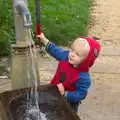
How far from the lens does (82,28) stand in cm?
654

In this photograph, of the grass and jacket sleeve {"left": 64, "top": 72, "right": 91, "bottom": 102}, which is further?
the grass

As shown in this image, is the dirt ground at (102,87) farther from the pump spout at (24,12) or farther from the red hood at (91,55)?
the pump spout at (24,12)

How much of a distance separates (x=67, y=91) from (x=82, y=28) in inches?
149

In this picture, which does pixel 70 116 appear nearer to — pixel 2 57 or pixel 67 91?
pixel 67 91

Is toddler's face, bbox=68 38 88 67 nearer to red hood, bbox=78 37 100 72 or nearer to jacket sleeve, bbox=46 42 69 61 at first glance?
red hood, bbox=78 37 100 72

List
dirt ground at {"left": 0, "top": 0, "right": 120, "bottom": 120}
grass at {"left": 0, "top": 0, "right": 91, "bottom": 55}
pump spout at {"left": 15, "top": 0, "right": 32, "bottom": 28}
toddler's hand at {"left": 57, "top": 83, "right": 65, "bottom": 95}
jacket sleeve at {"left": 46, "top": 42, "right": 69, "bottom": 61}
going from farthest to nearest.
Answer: grass at {"left": 0, "top": 0, "right": 91, "bottom": 55} → dirt ground at {"left": 0, "top": 0, "right": 120, "bottom": 120} → jacket sleeve at {"left": 46, "top": 42, "right": 69, "bottom": 61} → toddler's hand at {"left": 57, "top": 83, "right": 65, "bottom": 95} → pump spout at {"left": 15, "top": 0, "right": 32, "bottom": 28}

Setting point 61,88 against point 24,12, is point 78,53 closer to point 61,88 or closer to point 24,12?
point 61,88

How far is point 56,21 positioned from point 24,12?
12.0ft

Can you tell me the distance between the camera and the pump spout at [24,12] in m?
2.61

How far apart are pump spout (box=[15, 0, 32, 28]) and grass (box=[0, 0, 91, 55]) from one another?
210 cm

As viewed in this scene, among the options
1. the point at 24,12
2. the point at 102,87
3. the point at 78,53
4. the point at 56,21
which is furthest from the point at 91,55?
the point at 56,21

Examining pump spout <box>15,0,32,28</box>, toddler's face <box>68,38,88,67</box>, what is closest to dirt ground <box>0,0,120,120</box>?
toddler's face <box>68,38,88,67</box>

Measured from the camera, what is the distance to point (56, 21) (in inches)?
252

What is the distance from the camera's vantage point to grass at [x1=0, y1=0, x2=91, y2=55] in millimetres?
5402
